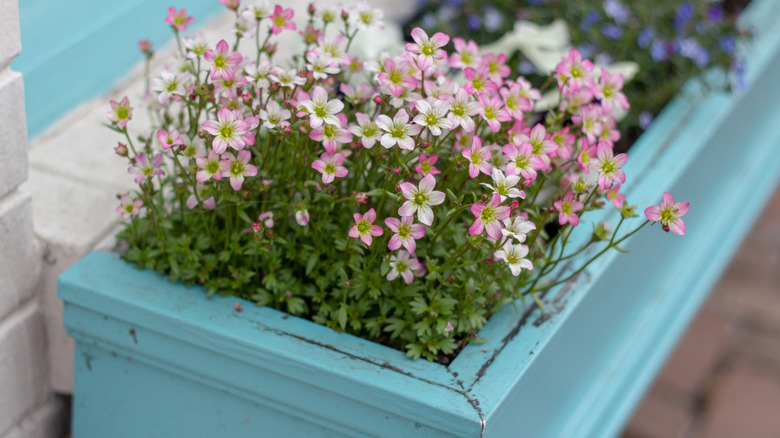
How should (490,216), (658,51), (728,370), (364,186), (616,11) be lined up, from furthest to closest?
1. (728,370)
2. (616,11)
3. (658,51)
4. (364,186)
5. (490,216)

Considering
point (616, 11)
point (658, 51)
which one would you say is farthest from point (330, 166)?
point (616, 11)

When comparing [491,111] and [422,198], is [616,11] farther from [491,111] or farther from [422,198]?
[422,198]

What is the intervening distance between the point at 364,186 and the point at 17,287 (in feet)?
2.04

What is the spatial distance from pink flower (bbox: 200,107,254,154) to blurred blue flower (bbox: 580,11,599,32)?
1.50 m

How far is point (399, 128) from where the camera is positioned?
1090 mm

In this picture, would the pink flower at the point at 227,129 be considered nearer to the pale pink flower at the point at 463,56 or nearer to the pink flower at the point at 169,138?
the pink flower at the point at 169,138

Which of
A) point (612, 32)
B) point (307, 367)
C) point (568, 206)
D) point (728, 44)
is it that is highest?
point (728, 44)

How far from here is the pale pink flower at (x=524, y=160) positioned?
112cm

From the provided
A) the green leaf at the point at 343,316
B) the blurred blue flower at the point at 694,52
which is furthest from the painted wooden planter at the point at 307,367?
the blurred blue flower at the point at 694,52

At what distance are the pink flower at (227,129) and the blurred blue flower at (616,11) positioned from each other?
1.57 m

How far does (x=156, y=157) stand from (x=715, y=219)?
6.14 ft

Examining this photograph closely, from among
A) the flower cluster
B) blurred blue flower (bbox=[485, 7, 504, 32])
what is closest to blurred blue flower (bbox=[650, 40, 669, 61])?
blurred blue flower (bbox=[485, 7, 504, 32])

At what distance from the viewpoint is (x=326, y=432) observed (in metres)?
1.22

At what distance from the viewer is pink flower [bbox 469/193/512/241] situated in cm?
106
